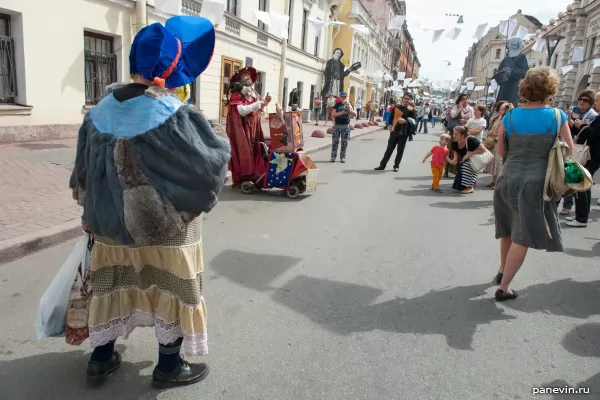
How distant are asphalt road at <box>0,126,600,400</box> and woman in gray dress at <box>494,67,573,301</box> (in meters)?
0.55

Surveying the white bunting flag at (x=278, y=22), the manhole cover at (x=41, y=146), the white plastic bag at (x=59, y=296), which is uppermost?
the white bunting flag at (x=278, y=22)

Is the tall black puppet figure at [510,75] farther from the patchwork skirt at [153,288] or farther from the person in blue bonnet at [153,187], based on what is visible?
the patchwork skirt at [153,288]

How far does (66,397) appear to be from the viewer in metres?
2.24

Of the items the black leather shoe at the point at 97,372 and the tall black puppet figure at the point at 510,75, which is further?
the tall black puppet figure at the point at 510,75

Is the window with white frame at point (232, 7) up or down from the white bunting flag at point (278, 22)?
up

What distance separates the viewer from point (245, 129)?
682cm

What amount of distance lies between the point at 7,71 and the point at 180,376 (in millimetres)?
9393

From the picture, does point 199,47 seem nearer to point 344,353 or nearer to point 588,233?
point 344,353

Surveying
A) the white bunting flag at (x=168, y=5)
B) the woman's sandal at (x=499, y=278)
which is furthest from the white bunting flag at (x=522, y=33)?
the woman's sandal at (x=499, y=278)

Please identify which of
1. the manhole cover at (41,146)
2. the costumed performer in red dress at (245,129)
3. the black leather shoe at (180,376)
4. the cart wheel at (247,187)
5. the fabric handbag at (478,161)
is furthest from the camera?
the manhole cover at (41,146)

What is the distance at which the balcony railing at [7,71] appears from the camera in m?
8.99

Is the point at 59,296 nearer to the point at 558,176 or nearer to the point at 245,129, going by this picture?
the point at 558,176

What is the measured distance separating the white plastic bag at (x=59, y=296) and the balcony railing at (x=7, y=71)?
8727 millimetres

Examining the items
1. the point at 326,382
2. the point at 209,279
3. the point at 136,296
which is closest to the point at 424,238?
the point at 209,279
